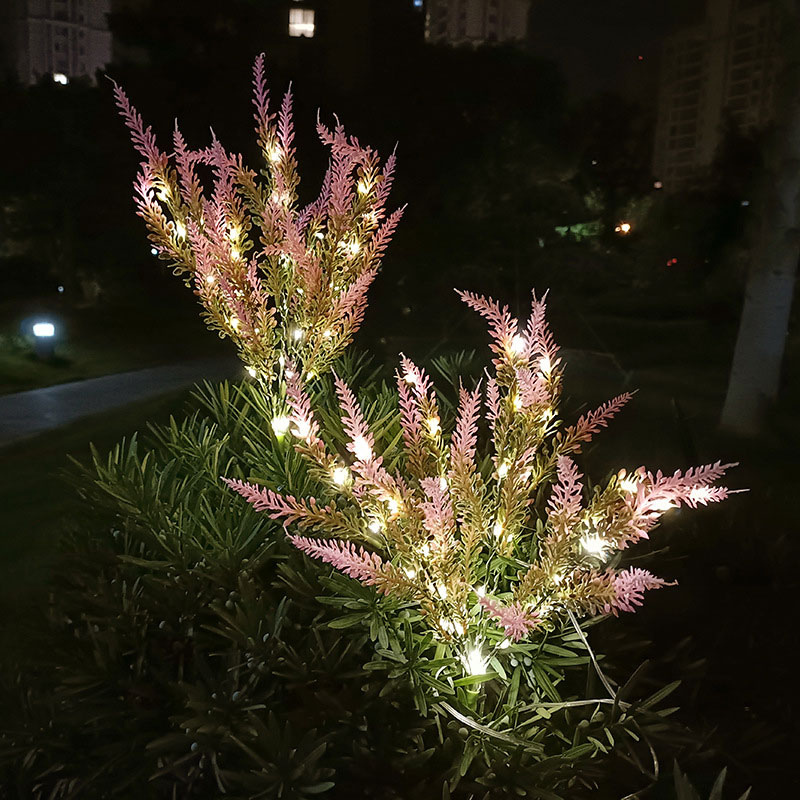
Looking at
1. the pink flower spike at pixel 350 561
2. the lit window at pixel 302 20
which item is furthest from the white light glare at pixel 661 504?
the lit window at pixel 302 20

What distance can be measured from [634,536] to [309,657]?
1042 millimetres

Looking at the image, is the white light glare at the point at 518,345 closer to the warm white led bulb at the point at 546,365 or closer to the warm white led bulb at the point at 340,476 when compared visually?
the warm white led bulb at the point at 546,365

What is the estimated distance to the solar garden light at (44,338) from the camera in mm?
13992

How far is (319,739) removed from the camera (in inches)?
87.2

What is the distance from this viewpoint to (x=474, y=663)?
8.44 feet

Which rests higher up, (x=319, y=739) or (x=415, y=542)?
(x=415, y=542)

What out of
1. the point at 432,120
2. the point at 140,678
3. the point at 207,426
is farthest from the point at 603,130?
the point at 140,678

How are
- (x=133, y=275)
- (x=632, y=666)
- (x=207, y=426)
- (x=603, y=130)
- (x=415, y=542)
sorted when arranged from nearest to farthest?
(x=415, y=542) < (x=632, y=666) < (x=207, y=426) < (x=133, y=275) < (x=603, y=130)

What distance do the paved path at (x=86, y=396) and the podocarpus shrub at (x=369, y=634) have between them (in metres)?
6.62

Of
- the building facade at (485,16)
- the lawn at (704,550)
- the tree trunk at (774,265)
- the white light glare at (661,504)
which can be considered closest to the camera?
the white light glare at (661,504)

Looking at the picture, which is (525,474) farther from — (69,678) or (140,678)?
(69,678)

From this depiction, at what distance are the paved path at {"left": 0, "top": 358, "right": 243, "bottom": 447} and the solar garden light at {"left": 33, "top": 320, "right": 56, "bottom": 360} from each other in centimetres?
148

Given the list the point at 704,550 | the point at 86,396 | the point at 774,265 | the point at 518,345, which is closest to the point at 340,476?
the point at 518,345

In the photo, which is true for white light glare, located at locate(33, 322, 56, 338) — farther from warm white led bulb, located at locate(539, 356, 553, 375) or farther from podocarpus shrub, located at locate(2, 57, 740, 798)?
warm white led bulb, located at locate(539, 356, 553, 375)
